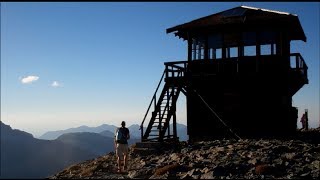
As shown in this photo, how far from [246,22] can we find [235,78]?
358 cm

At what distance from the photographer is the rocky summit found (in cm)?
1591

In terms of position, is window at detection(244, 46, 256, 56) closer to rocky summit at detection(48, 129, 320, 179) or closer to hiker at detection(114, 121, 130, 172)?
rocky summit at detection(48, 129, 320, 179)

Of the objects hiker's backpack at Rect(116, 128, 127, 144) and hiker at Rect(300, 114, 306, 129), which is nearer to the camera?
hiker's backpack at Rect(116, 128, 127, 144)

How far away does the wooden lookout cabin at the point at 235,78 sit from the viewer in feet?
81.9

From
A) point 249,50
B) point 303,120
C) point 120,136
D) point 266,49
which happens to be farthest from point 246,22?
point 303,120

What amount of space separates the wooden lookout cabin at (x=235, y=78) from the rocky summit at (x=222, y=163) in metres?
3.34

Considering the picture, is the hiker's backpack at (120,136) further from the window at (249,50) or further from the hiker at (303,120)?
the hiker at (303,120)

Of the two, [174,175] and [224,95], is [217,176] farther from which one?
[224,95]

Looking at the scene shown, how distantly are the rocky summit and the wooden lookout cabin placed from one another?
3.34 metres

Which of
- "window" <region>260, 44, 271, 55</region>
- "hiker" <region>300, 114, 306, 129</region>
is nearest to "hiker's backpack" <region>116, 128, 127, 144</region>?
"window" <region>260, 44, 271, 55</region>

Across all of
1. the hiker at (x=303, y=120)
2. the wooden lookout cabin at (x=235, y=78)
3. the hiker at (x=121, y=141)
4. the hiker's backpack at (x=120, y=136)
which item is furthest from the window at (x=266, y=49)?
the hiker at (x=303, y=120)

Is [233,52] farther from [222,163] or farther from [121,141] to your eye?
[121,141]

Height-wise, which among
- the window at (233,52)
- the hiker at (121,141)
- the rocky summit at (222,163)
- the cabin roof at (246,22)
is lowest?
the rocky summit at (222,163)

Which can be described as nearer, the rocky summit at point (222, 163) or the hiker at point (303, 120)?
the rocky summit at point (222, 163)
